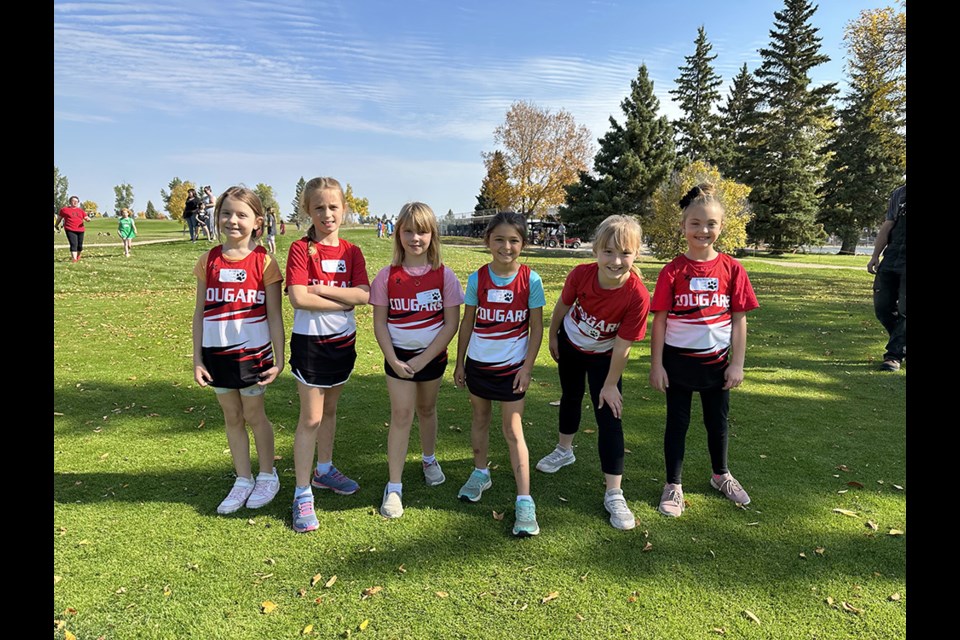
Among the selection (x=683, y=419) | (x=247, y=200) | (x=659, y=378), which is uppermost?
(x=247, y=200)

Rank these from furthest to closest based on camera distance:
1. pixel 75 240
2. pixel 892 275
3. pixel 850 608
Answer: pixel 75 240 < pixel 892 275 < pixel 850 608

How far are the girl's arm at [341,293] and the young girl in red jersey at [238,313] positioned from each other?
0.31m

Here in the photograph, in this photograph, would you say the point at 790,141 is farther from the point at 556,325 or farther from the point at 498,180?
the point at 556,325

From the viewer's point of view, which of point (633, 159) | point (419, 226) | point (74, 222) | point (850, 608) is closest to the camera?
point (850, 608)

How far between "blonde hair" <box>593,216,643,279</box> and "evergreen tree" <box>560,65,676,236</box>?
1372 inches

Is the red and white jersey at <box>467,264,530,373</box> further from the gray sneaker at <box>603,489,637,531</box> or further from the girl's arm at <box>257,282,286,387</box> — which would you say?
the girl's arm at <box>257,282,286,387</box>

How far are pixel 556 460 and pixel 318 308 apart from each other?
2163mm

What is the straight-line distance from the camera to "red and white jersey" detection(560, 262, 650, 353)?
3289 millimetres

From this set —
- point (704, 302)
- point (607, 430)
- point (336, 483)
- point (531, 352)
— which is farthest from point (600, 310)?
point (336, 483)

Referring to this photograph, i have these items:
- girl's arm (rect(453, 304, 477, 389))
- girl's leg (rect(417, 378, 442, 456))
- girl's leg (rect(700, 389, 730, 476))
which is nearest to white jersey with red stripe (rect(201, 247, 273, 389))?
girl's leg (rect(417, 378, 442, 456))

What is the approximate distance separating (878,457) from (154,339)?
953 cm

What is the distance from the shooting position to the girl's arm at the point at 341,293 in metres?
3.21

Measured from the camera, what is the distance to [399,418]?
344cm

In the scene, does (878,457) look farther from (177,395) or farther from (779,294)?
(779,294)
